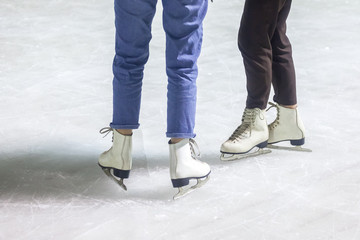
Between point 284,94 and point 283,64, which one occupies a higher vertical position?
point 283,64

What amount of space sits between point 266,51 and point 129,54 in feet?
1.72

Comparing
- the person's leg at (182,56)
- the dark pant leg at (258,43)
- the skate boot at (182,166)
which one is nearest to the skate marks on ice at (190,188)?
the skate boot at (182,166)

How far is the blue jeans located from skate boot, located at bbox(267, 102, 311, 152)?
1.62 ft

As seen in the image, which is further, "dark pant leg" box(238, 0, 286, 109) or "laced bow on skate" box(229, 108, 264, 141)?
"laced bow on skate" box(229, 108, 264, 141)

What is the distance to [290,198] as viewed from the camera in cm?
237

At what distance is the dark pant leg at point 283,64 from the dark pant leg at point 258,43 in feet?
0.22

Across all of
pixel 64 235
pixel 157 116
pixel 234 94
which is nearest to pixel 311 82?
pixel 234 94

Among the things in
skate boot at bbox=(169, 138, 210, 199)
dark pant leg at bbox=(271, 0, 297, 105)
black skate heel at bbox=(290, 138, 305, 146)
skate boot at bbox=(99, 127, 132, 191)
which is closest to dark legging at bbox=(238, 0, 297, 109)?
dark pant leg at bbox=(271, 0, 297, 105)

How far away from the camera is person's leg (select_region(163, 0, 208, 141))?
2.20m

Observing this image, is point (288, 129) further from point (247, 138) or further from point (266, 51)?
point (266, 51)

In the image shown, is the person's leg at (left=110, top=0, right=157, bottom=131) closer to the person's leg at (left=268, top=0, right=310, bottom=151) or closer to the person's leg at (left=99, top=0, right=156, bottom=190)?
the person's leg at (left=99, top=0, right=156, bottom=190)

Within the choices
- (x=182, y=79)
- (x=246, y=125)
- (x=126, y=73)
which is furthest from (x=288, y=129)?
(x=126, y=73)

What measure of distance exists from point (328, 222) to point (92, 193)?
76 cm

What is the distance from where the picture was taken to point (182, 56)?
7.40ft
